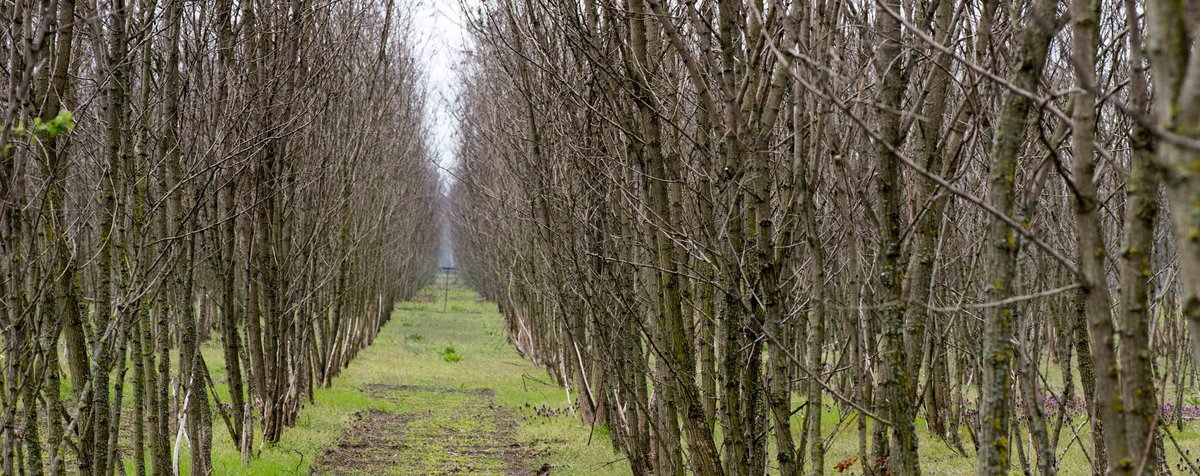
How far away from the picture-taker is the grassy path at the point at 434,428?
9.75 m

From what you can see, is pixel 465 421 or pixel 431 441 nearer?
pixel 431 441

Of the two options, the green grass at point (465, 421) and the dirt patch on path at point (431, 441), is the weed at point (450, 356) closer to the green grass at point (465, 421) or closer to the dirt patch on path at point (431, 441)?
the green grass at point (465, 421)

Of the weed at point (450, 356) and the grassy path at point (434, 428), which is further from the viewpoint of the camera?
the weed at point (450, 356)

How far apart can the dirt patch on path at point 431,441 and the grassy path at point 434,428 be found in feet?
0.04

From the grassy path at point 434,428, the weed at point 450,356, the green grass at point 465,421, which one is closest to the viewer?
the green grass at point 465,421

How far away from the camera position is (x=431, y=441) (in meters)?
11.7

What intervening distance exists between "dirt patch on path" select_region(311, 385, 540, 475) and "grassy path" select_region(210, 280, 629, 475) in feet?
0.04

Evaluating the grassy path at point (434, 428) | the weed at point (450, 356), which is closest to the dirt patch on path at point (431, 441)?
the grassy path at point (434, 428)

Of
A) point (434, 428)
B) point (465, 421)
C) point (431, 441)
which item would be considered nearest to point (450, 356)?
point (465, 421)

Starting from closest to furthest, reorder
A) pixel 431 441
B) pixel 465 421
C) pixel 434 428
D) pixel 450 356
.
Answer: pixel 431 441 < pixel 434 428 < pixel 465 421 < pixel 450 356

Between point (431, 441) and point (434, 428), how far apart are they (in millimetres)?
1049

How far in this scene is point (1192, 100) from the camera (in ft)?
4.62

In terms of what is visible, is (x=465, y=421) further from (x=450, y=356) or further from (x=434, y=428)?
(x=450, y=356)

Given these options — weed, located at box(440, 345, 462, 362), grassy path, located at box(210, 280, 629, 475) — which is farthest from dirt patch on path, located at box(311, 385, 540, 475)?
weed, located at box(440, 345, 462, 362)
